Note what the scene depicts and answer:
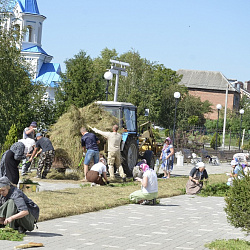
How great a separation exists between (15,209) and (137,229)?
252cm

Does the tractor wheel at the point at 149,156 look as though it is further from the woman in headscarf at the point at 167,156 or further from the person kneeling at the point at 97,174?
the person kneeling at the point at 97,174

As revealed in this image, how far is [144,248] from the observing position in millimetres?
8555

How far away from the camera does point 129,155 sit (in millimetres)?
20547

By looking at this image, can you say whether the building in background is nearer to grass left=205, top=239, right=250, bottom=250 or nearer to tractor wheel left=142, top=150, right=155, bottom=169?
tractor wheel left=142, top=150, right=155, bottom=169

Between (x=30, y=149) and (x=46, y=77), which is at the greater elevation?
(x=46, y=77)

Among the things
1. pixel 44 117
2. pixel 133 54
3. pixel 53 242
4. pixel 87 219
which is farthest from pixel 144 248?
pixel 133 54

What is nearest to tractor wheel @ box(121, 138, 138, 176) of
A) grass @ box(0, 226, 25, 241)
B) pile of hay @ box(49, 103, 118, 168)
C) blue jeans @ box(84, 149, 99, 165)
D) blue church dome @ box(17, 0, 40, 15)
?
pile of hay @ box(49, 103, 118, 168)

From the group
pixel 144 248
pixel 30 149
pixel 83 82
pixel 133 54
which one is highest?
pixel 133 54

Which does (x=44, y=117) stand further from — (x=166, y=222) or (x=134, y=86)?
(x=134, y=86)

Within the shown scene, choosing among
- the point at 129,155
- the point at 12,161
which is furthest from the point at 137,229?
the point at 129,155

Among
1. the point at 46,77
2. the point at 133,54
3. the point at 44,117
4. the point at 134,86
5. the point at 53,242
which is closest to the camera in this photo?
the point at 53,242

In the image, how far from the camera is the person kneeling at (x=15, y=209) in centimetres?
857

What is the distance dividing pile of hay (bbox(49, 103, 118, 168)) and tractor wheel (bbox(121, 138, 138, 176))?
104cm

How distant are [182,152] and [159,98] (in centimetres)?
3223
